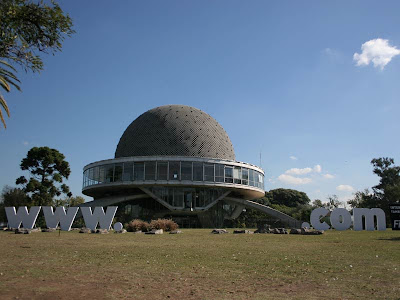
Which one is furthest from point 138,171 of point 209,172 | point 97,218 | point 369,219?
point 369,219

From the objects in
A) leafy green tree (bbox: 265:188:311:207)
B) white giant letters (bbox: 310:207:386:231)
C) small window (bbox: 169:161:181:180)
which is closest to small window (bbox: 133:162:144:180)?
small window (bbox: 169:161:181:180)

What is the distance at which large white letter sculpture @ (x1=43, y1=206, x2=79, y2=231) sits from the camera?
77.3 ft

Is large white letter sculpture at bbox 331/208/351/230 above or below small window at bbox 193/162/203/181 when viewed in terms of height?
below

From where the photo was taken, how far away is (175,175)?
3853 centimetres

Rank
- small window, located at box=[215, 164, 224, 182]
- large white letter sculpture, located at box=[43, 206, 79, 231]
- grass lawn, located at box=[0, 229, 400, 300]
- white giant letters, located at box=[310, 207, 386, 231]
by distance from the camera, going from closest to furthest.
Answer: grass lawn, located at box=[0, 229, 400, 300], large white letter sculpture, located at box=[43, 206, 79, 231], white giant letters, located at box=[310, 207, 386, 231], small window, located at box=[215, 164, 224, 182]

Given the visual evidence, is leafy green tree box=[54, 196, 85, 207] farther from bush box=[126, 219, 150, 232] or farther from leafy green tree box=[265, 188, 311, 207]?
leafy green tree box=[265, 188, 311, 207]

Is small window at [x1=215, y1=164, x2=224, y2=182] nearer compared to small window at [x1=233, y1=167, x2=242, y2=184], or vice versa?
small window at [x1=215, y1=164, x2=224, y2=182]

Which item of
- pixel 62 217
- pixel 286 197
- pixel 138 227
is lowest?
pixel 138 227

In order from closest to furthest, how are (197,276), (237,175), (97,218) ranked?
(197,276)
(97,218)
(237,175)

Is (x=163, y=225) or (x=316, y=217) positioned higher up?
(x=316, y=217)

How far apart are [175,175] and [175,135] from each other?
577cm

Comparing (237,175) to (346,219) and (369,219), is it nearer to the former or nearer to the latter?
(346,219)

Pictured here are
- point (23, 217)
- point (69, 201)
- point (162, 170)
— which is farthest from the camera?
point (69, 201)

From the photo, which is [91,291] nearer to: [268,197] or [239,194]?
[239,194]
